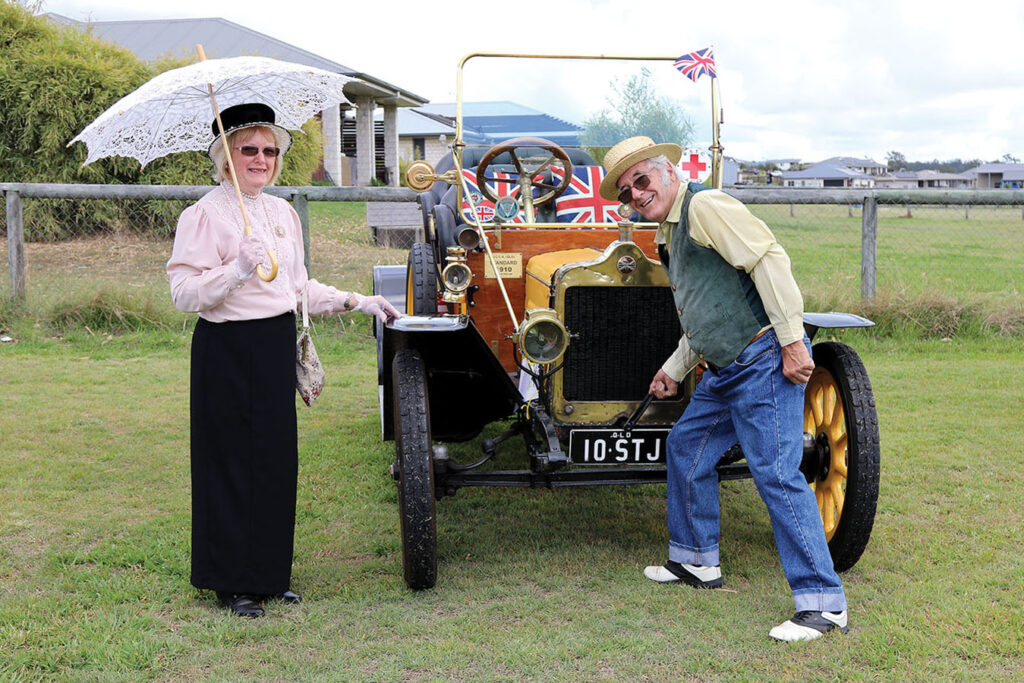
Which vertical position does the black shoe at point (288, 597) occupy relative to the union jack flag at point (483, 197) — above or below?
below

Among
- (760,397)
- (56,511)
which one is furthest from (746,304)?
(56,511)

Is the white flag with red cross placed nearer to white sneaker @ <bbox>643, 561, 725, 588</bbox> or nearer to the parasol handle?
white sneaker @ <bbox>643, 561, 725, 588</bbox>

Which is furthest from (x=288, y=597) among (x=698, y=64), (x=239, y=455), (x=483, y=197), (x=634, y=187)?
(x=698, y=64)

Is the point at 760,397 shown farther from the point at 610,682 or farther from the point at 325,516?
the point at 325,516

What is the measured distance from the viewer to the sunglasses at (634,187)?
3.55 metres

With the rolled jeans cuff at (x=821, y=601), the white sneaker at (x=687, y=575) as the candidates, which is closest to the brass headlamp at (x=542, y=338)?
the white sneaker at (x=687, y=575)

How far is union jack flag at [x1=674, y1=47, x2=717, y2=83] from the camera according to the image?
16.3ft

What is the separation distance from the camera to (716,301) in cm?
345

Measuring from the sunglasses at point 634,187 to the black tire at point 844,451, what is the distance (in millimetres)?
1166

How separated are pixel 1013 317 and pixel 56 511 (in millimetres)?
8153

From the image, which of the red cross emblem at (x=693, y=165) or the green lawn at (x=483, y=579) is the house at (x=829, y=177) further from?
the green lawn at (x=483, y=579)

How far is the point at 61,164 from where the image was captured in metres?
13.8

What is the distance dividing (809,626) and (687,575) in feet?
1.99

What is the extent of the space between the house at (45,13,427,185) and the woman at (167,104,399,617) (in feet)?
60.5
